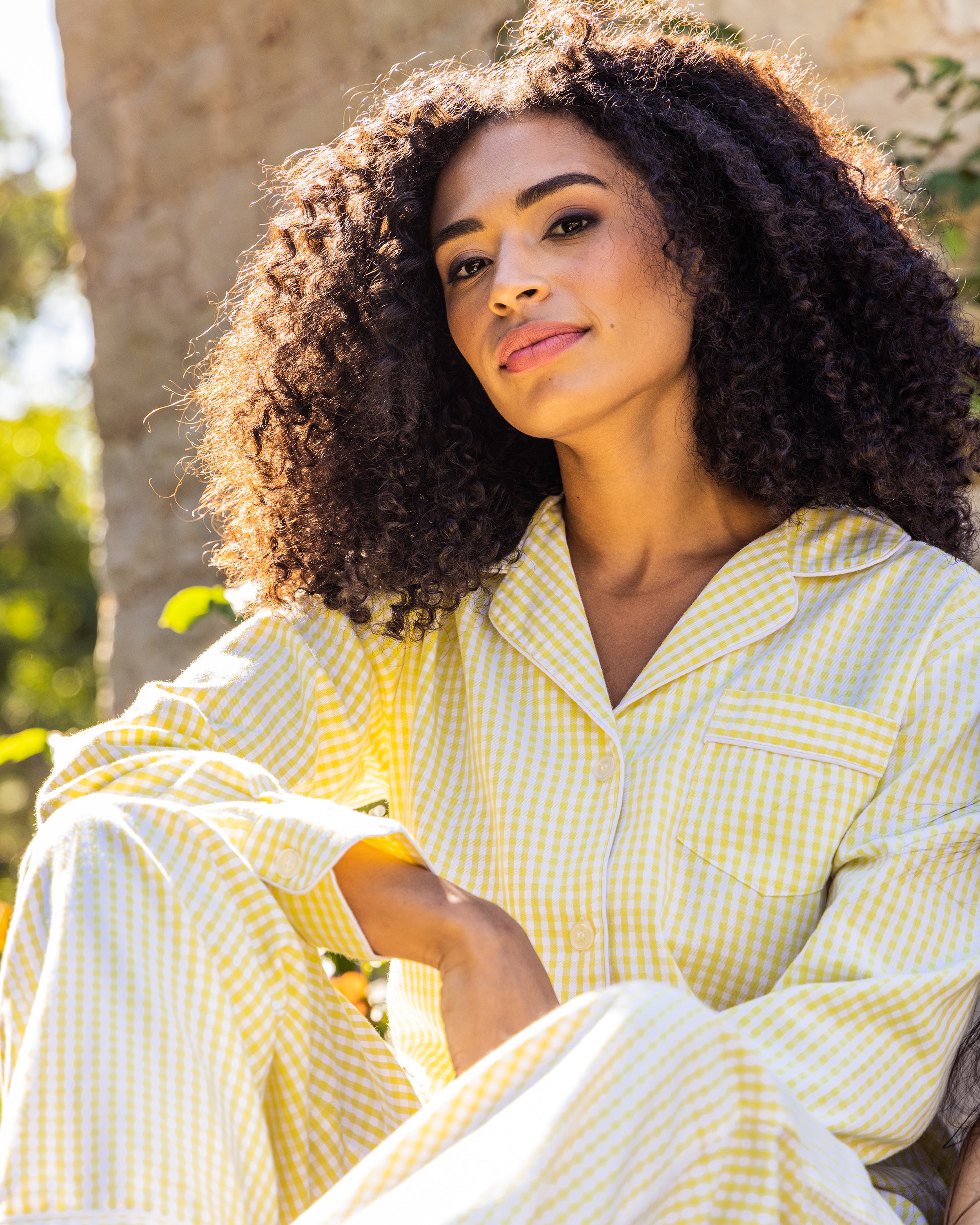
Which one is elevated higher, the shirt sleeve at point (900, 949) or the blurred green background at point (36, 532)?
the blurred green background at point (36, 532)

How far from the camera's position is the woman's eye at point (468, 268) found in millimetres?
2170

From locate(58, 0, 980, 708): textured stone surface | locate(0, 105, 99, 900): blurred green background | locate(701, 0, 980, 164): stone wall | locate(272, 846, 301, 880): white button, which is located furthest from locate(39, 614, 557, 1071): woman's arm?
locate(0, 105, 99, 900): blurred green background

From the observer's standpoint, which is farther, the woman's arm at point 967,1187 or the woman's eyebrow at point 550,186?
the woman's eyebrow at point 550,186

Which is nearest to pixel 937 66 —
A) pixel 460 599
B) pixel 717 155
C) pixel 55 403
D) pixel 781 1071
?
pixel 717 155

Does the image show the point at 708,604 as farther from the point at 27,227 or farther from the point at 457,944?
the point at 27,227

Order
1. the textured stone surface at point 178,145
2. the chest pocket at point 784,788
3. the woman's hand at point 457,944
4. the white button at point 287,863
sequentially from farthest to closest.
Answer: the textured stone surface at point 178,145
the chest pocket at point 784,788
the white button at point 287,863
the woman's hand at point 457,944

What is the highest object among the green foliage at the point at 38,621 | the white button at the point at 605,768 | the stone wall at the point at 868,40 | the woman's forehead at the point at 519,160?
the green foliage at the point at 38,621

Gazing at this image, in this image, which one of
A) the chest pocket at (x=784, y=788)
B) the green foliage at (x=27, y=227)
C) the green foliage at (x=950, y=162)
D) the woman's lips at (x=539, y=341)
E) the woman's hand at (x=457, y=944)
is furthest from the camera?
the green foliage at (x=27, y=227)

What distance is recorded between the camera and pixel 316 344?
2346 mm

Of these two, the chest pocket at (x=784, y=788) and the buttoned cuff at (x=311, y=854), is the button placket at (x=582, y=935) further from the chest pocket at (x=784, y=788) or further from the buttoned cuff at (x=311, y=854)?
the buttoned cuff at (x=311, y=854)

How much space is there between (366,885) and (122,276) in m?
2.99

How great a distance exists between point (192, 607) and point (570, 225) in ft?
3.31

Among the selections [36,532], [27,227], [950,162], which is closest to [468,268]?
[950,162]

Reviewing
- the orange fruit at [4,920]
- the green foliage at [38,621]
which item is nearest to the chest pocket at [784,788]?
the orange fruit at [4,920]
